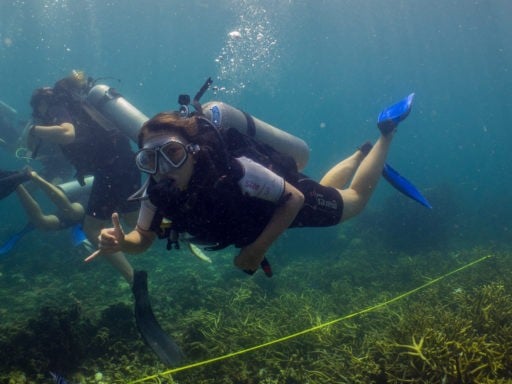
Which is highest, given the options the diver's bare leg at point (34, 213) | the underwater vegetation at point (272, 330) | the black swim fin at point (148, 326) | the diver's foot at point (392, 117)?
the diver's foot at point (392, 117)

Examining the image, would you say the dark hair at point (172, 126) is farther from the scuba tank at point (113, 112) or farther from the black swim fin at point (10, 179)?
the black swim fin at point (10, 179)

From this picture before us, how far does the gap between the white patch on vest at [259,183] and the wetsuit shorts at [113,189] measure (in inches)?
159

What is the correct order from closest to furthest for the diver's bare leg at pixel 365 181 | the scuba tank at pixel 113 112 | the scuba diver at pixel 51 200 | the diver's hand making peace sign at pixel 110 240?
the diver's hand making peace sign at pixel 110 240, the diver's bare leg at pixel 365 181, the scuba tank at pixel 113 112, the scuba diver at pixel 51 200

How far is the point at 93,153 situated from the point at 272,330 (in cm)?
493

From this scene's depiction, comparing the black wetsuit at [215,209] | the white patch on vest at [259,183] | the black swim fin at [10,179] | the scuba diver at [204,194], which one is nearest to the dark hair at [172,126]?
the scuba diver at [204,194]

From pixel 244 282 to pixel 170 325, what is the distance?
10.3 feet

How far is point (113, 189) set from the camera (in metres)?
6.52

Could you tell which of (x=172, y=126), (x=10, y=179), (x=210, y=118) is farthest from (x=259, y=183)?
(x=10, y=179)

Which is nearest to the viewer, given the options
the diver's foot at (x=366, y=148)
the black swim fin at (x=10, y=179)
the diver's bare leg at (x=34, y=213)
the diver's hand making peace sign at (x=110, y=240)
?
the diver's hand making peace sign at (x=110, y=240)

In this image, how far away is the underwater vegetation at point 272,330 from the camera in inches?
160

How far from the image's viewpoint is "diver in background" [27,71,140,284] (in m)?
6.51

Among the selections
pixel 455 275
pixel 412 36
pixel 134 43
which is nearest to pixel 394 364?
pixel 455 275

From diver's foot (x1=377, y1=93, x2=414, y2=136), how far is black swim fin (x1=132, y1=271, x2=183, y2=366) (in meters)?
4.57

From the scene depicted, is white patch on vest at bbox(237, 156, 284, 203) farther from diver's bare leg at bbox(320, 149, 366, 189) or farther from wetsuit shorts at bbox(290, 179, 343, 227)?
diver's bare leg at bbox(320, 149, 366, 189)
